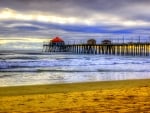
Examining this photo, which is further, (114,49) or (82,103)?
(114,49)

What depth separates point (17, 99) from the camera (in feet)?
21.0

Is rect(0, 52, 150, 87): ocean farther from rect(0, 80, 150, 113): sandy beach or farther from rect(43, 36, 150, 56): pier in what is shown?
rect(43, 36, 150, 56): pier

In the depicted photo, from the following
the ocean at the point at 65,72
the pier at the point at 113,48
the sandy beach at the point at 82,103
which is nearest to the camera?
the sandy beach at the point at 82,103

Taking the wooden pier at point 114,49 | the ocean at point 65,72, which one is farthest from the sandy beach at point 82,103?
the wooden pier at point 114,49

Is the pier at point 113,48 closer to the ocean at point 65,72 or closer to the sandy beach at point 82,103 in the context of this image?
the ocean at point 65,72

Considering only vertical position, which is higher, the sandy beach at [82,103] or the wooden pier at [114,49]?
the sandy beach at [82,103]

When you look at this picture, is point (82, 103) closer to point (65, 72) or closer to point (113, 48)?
point (65, 72)

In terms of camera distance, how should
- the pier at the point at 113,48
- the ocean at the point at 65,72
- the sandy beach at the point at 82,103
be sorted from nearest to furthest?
the sandy beach at the point at 82,103, the ocean at the point at 65,72, the pier at the point at 113,48

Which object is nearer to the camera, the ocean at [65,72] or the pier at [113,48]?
the ocean at [65,72]

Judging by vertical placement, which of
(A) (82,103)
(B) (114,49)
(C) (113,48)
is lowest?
(B) (114,49)

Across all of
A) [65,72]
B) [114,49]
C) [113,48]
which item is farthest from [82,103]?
[113,48]

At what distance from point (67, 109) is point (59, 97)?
4.33 ft

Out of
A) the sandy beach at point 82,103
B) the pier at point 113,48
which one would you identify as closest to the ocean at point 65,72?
the sandy beach at point 82,103

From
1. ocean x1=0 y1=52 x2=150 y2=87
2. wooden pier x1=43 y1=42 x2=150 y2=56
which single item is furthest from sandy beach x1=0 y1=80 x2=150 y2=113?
wooden pier x1=43 y1=42 x2=150 y2=56
